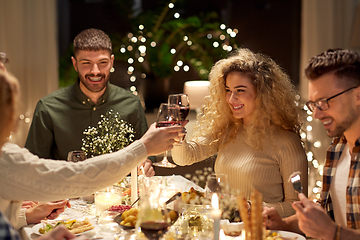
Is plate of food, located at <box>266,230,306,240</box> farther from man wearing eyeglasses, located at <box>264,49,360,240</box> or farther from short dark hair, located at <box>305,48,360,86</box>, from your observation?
short dark hair, located at <box>305,48,360,86</box>

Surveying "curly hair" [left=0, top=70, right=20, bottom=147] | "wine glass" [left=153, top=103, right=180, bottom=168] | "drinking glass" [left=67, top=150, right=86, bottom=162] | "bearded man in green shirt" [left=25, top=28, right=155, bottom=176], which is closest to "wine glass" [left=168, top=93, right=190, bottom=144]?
"wine glass" [left=153, top=103, right=180, bottom=168]

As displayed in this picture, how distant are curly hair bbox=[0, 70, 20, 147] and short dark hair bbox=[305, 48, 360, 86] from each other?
3.76 ft

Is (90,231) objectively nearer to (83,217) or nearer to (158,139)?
(83,217)

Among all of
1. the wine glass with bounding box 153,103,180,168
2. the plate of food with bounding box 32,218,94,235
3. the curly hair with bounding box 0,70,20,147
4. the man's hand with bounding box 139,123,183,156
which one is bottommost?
the plate of food with bounding box 32,218,94,235

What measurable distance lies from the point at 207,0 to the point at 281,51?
3.92 ft

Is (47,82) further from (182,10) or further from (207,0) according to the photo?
(207,0)

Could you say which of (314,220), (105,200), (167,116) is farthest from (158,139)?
(314,220)

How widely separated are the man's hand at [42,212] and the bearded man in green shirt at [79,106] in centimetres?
115

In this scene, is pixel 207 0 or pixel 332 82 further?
pixel 207 0

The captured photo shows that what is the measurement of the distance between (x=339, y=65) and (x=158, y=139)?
31.4 inches

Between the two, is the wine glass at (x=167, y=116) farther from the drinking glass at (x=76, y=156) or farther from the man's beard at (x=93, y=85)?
the man's beard at (x=93, y=85)

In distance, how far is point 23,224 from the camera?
1.62 m

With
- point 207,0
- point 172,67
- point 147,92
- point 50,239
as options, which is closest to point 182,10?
point 207,0

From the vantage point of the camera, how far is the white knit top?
1.28 metres
